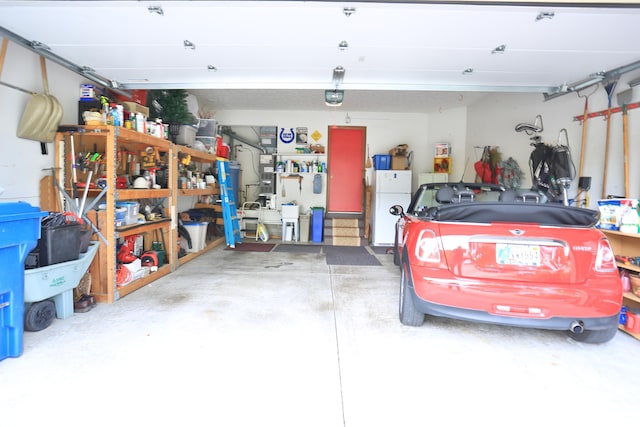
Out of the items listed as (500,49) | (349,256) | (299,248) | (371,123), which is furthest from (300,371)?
(371,123)

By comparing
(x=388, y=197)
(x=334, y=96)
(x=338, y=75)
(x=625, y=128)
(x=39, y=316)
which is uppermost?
(x=338, y=75)

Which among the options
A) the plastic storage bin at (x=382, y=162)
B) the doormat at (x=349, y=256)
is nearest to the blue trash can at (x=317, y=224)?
the doormat at (x=349, y=256)

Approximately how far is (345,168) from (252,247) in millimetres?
3188

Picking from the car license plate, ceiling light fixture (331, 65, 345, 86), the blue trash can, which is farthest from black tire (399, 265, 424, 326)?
the blue trash can

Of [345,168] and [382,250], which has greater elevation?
[345,168]

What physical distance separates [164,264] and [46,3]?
310cm

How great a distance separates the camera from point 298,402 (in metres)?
1.70

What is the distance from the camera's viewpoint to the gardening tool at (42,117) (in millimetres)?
2925

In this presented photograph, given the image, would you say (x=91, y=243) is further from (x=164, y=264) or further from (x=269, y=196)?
(x=269, y=196)

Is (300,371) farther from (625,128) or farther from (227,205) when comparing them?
(227,205)

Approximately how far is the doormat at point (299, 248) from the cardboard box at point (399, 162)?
2.45 meters

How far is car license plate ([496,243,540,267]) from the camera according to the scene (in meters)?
2.14

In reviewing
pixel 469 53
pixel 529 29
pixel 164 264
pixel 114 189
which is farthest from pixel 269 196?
pixel 529 29

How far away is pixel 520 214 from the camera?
2.38 m
